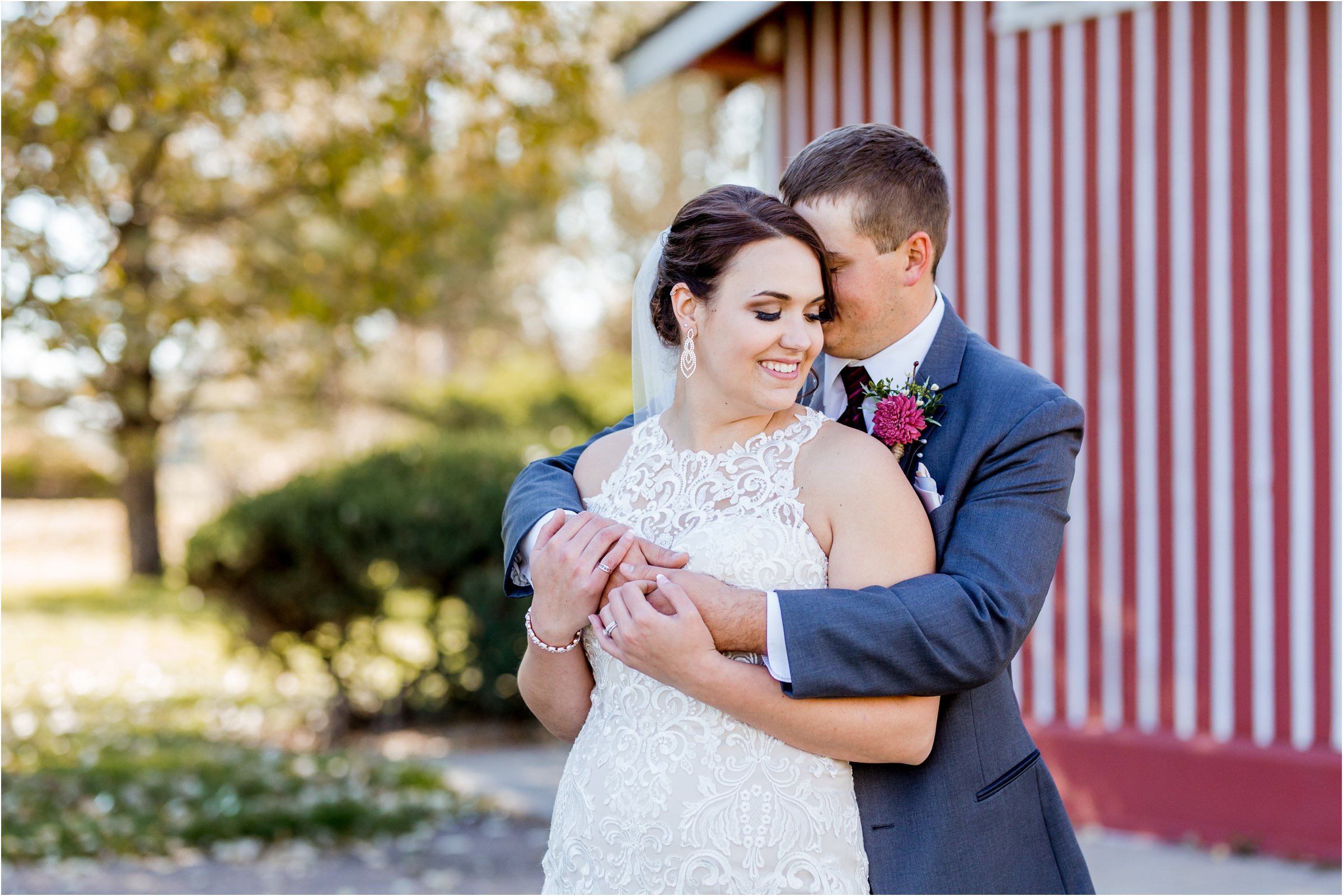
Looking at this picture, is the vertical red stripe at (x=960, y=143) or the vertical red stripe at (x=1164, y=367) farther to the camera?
the vertical red stripe at (x=960, y=143)

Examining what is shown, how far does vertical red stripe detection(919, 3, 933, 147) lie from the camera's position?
22.1 ft

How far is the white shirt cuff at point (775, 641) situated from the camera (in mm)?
2252

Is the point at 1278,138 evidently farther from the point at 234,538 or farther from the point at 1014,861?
the point at 234,538

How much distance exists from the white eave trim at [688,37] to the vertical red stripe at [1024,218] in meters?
1.32

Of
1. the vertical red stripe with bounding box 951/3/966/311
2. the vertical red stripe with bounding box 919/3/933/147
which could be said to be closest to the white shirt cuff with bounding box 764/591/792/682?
the vertical red stripe with bounding box 951/3/966/311

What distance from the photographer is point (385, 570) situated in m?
8.26

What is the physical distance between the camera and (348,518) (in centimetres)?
805

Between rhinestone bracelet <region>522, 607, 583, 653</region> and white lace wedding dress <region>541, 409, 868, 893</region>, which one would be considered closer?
white lace wedding dress <region>541, 409, 868, 893</region>

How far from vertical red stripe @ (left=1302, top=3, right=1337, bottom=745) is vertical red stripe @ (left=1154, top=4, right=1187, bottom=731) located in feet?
1.97

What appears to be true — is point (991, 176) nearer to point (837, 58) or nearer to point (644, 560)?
point (837, 58)

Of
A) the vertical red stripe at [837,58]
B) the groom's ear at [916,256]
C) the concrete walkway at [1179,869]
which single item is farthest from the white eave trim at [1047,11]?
the groom's ear at [916,256]

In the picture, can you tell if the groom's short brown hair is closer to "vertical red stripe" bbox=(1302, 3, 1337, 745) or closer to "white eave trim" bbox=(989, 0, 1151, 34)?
"vertical red stripe" bbox=(1302, 3, 1337, 745)

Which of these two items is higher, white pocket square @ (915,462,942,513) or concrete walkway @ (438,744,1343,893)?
white pocket square @ (915,462,942,513)

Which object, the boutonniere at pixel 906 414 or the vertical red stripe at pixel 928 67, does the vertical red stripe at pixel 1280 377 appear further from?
the boutonniere at pixel 906 414
